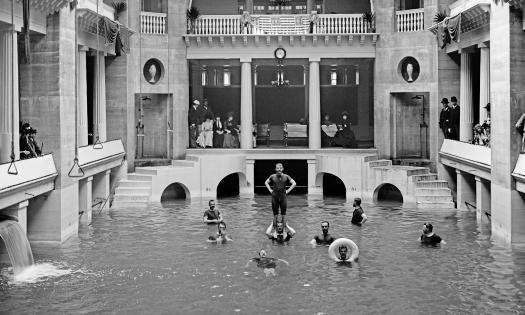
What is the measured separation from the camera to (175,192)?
3953cm

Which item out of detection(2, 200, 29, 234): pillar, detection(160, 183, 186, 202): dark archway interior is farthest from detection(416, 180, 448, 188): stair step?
detection(2, 200, 29, 234): pillar

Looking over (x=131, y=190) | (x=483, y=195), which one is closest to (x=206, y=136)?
(x=131, y=190)

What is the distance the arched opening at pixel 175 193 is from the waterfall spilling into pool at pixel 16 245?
53.4 feet

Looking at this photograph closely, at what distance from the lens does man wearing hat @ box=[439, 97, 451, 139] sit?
36.8m

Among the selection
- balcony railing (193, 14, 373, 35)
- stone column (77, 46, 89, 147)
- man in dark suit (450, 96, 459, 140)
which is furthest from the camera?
balcony railing (193, 14, 373, 35)

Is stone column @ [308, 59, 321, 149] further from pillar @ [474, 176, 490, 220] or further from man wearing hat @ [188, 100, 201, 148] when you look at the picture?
pillar @ [474, 176, 490, 220]

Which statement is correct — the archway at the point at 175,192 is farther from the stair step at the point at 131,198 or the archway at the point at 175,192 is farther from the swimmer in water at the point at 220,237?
the swimmer in water at the point at 220,237

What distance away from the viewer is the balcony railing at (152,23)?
40.1 meters

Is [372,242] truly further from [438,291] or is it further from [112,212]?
[112,212]

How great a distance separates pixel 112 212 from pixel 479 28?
16.1m

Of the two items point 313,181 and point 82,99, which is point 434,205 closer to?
point 313,181

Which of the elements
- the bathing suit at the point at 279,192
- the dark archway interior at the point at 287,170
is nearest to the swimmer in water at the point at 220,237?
the bathing suit at the point at 279,192

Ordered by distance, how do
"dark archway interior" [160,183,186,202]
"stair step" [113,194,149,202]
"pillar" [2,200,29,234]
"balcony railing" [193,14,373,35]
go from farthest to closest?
"balcony railing" [193,14,373,35], "dark archway interior" [160,183,186,202], "stair step" [113,194,149,202], "pillar" [2,200,29,234]

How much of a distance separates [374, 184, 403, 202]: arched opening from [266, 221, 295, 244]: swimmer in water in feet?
40.7
